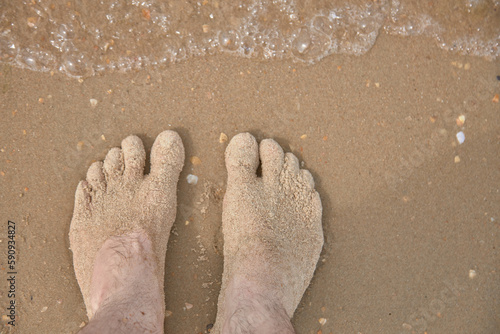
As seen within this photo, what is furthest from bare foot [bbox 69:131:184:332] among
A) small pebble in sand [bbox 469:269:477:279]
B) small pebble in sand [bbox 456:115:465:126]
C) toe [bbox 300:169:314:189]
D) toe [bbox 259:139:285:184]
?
small pebble in sand [bbox 469:269:477:279]

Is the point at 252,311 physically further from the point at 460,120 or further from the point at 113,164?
the point at 460,120

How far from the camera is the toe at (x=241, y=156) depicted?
6.94 feet

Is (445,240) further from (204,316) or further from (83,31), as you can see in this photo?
(83,31)

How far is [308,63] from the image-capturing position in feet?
7.27

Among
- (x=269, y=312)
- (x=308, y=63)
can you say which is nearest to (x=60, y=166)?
(x=269, y=312)

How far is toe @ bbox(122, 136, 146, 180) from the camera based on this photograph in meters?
2.11

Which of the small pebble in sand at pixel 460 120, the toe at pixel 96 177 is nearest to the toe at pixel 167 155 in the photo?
the toe at pixel 96 177

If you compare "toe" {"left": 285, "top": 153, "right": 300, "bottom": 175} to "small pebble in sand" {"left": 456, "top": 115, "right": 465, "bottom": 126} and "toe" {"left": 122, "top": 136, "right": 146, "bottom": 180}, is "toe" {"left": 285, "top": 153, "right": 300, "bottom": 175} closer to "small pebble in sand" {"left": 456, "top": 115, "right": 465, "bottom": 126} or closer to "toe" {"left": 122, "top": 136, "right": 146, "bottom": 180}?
"toe" {"left": 122, "top": 136, "right": 146, "bottom": 180}

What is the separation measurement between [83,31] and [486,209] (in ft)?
8.88

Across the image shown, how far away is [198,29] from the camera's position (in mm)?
2172

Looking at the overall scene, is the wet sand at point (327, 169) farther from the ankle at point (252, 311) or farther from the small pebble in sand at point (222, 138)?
the ankle at point (252, 311)

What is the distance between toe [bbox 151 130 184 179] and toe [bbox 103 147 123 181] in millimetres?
205

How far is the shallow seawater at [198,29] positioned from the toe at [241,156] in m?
0.53

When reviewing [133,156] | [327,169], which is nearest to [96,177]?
[133,156]
